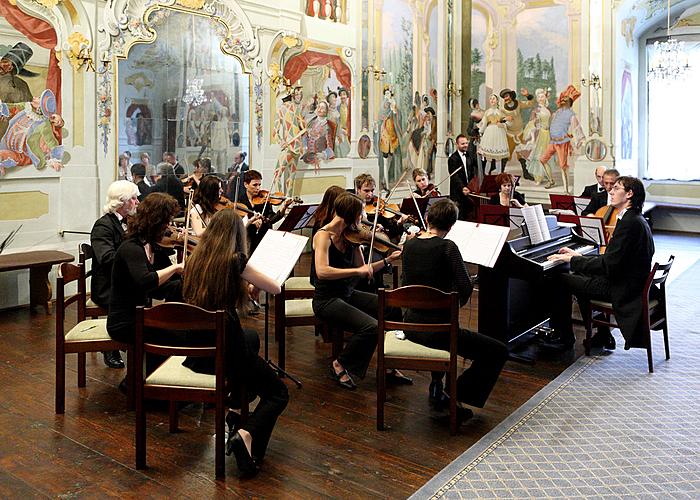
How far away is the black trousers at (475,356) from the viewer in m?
4.64

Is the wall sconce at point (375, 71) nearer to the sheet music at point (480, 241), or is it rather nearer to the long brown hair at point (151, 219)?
the sheet music at point (480, 241)

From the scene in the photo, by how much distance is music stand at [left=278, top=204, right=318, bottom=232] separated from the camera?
6979 mm

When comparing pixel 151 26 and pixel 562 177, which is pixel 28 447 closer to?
pixel 151 26

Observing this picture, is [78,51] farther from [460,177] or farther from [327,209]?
[460,177]

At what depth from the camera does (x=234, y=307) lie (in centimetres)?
404

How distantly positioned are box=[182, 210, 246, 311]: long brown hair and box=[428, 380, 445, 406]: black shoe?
168 cm

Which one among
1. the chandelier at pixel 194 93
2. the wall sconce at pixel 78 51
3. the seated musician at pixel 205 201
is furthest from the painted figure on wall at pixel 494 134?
the seated musician at pixel 205 201

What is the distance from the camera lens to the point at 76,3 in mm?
8188

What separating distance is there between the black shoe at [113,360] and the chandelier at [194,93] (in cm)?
450

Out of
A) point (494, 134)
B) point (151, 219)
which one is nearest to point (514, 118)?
point (494, 134)

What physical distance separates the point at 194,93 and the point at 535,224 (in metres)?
5.03

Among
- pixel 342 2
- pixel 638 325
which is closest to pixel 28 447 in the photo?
pixel 638 325

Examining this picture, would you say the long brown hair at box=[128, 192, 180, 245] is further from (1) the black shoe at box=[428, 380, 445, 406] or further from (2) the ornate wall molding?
(2) the ornate wall molding

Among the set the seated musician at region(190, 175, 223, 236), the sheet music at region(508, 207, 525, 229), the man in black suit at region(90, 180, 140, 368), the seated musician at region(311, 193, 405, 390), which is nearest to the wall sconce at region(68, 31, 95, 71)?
the seated musician at region(190, 175, 223, 236)
